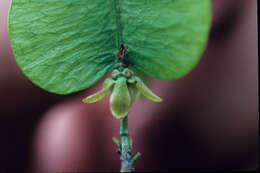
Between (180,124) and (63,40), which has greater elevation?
(63,40)

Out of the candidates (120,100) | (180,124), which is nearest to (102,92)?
(120,100)

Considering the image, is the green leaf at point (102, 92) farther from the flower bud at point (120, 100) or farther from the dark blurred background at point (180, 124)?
the dark blurred background at point (180, 124)

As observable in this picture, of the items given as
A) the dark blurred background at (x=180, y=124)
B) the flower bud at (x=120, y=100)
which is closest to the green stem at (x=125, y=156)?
the flower bud at (x=120, y=100)

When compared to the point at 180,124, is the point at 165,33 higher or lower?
higher

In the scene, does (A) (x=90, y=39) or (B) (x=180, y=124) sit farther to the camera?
(B) (x=180, y=124)

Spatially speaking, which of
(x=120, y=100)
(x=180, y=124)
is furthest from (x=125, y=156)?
(x=180, y=124)

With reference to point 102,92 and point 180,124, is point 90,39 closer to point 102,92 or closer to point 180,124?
point 102,92

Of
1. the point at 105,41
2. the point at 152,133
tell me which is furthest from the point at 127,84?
the point at 152,133

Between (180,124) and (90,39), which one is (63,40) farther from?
(180,124)
